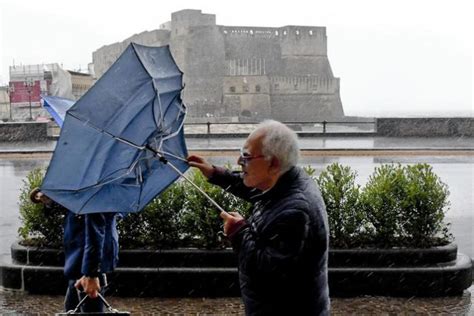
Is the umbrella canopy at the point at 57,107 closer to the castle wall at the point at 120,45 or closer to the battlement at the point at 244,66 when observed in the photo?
the castle wall at the point at 120,45

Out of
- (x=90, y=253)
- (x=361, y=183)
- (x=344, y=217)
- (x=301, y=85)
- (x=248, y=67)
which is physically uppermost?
(x=248, y=67)

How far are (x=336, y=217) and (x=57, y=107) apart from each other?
3152 mm

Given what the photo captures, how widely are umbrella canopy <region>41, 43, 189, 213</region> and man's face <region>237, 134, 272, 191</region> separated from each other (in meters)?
1.03

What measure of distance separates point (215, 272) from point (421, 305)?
195cm

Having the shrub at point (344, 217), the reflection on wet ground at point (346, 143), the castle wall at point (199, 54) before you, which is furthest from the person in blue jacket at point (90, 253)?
the castle wall at point (199, 54)

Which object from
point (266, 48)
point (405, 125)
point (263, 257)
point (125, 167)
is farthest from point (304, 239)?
point (266, 48)

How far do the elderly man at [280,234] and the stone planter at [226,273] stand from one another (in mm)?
3417

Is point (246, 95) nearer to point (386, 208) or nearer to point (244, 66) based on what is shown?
point (244, 66)

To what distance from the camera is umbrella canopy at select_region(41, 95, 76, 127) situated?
5004mm

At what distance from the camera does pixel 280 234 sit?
10.9ft

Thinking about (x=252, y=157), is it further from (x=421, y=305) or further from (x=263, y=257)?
(x=421, y=305)

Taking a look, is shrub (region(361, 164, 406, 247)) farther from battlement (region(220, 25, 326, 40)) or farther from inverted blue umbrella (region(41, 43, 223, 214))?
battlement (region(220, 25, 326, 40))

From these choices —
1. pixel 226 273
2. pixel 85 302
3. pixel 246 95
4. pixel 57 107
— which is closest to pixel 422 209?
pixel 226 273

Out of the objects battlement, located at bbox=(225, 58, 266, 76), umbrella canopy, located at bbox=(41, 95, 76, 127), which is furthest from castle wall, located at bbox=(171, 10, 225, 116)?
umbrella canopy, located at bbox=(41, 95, 76, 127)
